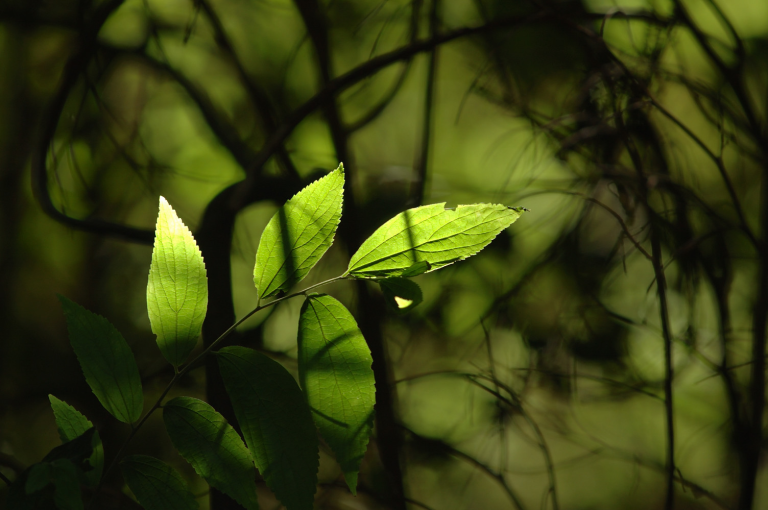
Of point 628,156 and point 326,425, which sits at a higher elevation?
point 628,156

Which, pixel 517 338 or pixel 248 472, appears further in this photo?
pixel 517 338

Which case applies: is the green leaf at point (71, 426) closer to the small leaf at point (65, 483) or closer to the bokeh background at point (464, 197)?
the small leaf at point (65, 483)

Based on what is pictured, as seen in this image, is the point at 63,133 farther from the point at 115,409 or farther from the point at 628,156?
the point at 628,156

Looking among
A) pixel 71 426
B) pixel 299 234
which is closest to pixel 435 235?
pixel 299 234

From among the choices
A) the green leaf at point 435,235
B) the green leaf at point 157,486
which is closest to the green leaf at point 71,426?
the green leaf at point 157,486

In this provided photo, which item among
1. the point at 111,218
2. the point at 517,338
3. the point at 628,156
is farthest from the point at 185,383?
the point at 628,156

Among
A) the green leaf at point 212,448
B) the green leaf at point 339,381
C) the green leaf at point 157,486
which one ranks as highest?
the green leaf at point 339,381

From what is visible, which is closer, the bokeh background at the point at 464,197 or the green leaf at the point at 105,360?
the green leaf at the point at 105,360
